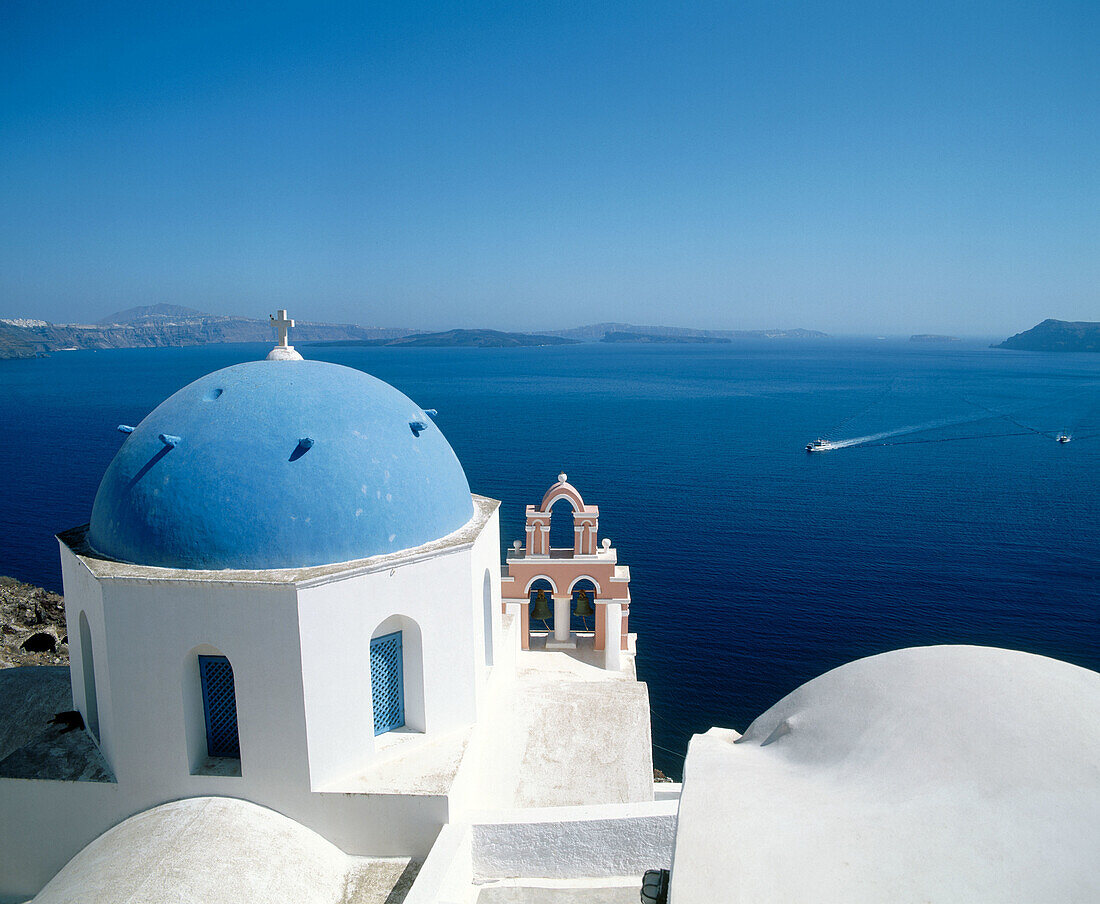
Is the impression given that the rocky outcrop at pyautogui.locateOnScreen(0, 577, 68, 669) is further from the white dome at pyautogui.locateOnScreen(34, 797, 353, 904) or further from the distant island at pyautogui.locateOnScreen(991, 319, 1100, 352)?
the distant island at pyautogui.locateOnScreen(991, 319, 1100, 352)

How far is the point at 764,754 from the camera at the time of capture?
13.0 ft

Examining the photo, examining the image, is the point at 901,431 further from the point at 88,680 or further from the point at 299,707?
the point at 88,680

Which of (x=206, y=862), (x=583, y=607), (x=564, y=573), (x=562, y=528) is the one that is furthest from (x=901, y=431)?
(x=206, y=862)

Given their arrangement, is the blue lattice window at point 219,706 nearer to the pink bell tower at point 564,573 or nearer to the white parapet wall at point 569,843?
the white parapet wall at point 569,843

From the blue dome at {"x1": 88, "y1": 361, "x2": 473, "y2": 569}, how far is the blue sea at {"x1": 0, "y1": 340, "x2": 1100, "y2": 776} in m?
15.3

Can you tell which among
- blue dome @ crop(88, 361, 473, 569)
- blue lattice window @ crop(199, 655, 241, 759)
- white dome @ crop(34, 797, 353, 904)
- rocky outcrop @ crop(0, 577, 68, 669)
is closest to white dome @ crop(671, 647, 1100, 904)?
white dome @ crop(34, 797, 353, 904)

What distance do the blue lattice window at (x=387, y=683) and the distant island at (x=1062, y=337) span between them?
197 m

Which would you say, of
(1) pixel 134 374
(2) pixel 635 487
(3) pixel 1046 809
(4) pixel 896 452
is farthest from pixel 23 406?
(3) pixel 1046 809

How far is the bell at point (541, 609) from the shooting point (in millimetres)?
13883

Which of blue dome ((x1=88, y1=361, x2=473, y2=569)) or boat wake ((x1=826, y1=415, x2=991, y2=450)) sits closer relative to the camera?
blue dome ((x1=88, y1=361, x2=473, y2=569))

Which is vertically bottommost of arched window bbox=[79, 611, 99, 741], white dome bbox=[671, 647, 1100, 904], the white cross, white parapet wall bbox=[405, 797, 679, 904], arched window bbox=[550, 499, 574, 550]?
arched window bbox=[550, 499, 574, 550]

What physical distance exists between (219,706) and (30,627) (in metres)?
17.7

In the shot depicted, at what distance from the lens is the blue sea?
2631 cm

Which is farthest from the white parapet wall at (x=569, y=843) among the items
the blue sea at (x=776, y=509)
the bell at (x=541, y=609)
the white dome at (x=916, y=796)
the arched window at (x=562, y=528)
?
the arched window at (x=562, y=528)
